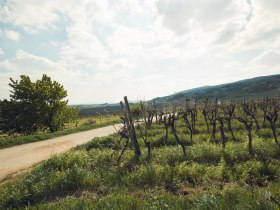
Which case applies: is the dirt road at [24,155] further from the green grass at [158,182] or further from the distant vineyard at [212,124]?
the distant vineyard at [212,124]

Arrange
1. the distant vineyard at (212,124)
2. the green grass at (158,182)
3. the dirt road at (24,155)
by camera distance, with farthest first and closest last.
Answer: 1. the dirt road at (24,155)
2. the distant vineyard at (212,124)
3. the green grass at (158,182)

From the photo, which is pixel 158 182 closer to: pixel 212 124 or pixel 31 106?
pixel 212 124

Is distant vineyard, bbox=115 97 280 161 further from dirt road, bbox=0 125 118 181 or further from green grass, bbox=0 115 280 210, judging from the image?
dirt road, bbox=0 125 118 181

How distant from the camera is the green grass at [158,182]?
642 centimetres

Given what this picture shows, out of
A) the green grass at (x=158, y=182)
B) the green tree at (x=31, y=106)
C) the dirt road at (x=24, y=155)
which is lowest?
the green grass at (x=158, y=182)

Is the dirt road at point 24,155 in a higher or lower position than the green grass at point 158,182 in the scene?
higher

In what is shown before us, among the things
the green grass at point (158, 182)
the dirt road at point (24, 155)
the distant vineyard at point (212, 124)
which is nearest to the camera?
the green grass at point (158, 182)

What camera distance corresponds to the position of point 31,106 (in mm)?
27469

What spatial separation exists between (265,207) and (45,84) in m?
27.4

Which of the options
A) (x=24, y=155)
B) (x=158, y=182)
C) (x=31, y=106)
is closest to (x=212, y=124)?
(x=158, y=182)

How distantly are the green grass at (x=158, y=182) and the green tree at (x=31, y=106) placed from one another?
17.8m

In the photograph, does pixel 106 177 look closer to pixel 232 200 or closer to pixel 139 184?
pixel 139 184

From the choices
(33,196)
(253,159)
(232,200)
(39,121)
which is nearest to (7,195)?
(33,196)

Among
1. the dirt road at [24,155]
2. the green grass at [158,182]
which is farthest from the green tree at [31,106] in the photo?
the green grass at [158,182]
